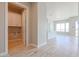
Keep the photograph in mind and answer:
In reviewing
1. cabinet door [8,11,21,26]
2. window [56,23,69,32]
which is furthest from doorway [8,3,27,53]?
window [56,23,69,32]

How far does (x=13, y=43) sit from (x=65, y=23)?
2003 millimetres

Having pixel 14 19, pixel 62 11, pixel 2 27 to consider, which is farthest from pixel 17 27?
pixel 62 11

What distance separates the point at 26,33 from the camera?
403 cm

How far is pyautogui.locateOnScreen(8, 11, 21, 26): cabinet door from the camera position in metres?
4.02

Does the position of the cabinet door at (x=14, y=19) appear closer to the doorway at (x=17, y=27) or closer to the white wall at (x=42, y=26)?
the doorway at (x=17, y=27)

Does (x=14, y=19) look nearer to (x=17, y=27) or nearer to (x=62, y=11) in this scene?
(x=17, y=27)

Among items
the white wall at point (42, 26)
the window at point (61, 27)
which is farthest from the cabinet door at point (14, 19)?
the window at point (61, 27)

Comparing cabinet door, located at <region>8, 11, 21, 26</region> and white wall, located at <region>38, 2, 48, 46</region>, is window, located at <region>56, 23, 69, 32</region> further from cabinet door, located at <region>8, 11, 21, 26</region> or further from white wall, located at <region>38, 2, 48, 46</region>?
cabinet door, located at <region>8, 11, 21, 26</region>

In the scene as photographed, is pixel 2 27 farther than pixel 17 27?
No

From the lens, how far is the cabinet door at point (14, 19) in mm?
4017

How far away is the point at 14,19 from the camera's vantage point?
13.9 ft

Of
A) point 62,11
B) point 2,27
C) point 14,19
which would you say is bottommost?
point 2,27

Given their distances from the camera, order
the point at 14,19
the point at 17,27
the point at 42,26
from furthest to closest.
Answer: the point at 17,27 → the point at 14,19 → the point at 42,26

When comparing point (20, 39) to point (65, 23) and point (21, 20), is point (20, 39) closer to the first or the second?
point (21, 20)
